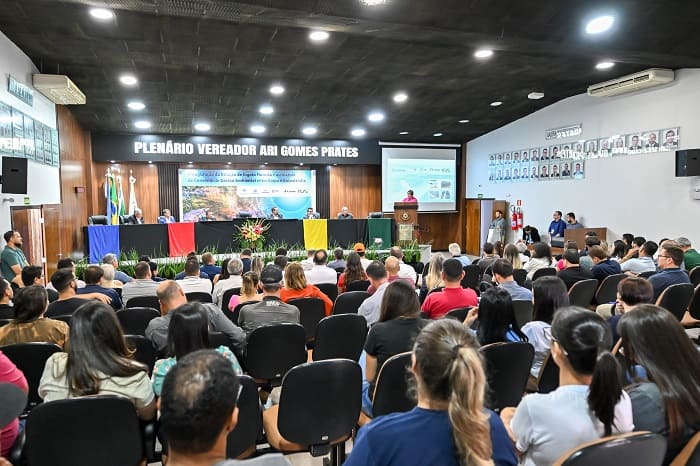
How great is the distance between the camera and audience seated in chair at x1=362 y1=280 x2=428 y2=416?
97.7 inches

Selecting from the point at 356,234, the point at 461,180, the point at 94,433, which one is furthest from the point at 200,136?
the point at 94,433

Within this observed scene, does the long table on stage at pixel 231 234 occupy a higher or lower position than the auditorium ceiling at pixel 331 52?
lower

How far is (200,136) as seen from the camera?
490 inches

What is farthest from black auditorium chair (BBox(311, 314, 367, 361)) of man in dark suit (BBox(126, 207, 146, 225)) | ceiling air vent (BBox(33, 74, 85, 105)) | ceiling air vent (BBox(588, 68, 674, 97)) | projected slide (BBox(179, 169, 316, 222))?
projected slide (BBox(179, 169, 316, 222))

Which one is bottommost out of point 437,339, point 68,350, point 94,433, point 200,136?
point 94,433

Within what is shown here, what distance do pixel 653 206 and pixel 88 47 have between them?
973cm

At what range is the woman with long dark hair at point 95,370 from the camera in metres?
1.98

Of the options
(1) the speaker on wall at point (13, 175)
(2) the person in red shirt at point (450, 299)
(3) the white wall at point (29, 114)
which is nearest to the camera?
(2) the person in red shirt at point (450, 299)

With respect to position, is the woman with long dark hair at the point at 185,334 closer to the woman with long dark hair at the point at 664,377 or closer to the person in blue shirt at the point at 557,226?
the woman with long dark hair at the point at 664,377

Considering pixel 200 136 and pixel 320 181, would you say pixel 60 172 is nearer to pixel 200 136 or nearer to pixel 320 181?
pixel 200 136

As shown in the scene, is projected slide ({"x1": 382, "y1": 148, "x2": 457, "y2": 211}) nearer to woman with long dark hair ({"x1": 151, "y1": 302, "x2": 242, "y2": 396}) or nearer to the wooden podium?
the wooden podium

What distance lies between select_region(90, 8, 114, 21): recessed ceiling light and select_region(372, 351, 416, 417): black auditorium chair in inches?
200

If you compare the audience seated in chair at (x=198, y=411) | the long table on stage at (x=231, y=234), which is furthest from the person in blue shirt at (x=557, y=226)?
the audience seated in chair at (x=198, y=411)

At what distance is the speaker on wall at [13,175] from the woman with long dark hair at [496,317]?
557 centimetres
